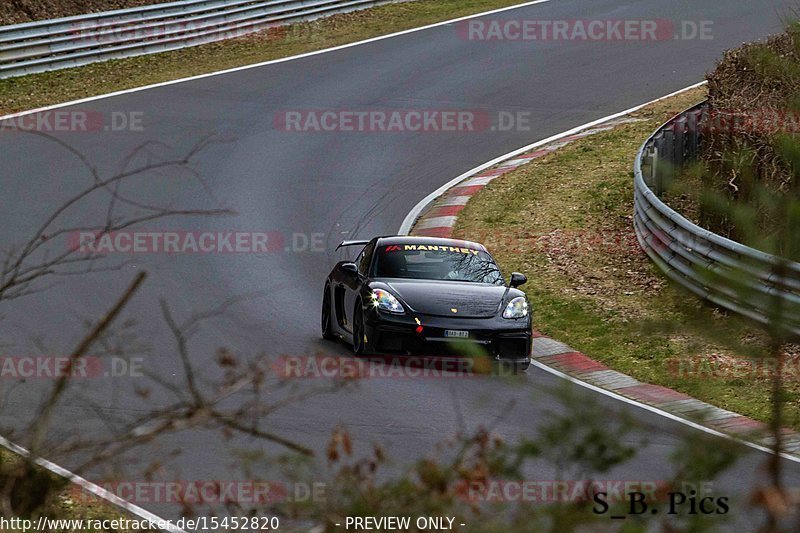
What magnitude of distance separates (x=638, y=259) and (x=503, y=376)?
1477 centimetres

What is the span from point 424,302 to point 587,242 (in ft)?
22.0

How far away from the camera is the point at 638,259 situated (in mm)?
18172

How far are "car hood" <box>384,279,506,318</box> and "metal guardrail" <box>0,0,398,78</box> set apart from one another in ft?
52.6

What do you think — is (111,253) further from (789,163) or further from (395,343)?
(789,163)

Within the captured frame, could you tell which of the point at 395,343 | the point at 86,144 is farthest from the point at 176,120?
the point at 395,343

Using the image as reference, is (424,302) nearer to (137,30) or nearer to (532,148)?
(532,148)

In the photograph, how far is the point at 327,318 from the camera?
563 inches
